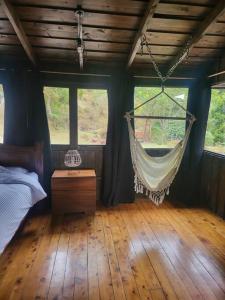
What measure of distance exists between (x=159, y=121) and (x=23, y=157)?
205 centimetres

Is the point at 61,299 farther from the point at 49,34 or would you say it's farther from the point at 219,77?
the point at 219,77

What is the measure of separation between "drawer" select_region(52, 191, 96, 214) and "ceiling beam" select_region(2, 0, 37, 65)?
174 centimetres

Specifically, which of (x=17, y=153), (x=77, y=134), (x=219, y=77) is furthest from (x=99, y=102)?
(x=219, y=77)

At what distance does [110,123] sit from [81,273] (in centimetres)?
199

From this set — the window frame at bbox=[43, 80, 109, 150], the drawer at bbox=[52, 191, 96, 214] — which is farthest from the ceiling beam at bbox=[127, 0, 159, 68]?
the drawer at bbox=[52, 191, 96, 214]

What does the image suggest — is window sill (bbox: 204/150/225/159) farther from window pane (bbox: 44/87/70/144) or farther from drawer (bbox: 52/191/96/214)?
window pane (bbox: 44/87/70/144)

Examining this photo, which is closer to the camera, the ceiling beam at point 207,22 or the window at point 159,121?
the ceiling beam at point 207,22

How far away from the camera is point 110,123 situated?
326cm

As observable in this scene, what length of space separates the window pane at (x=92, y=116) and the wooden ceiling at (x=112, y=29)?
0.47 metres

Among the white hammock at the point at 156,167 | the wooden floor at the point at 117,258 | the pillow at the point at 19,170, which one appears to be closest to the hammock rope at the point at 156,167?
the white hammock at the point at 156,167

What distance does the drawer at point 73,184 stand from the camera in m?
2.87

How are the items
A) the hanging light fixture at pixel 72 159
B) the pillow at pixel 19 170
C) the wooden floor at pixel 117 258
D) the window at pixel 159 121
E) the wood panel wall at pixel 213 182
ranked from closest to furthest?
the wooden floor at pixel 117 258
the pillow at pixel 19 170
the wood panel wall at pixel 213 182
the hanging light fixture at pixel 72 159
the window at pixel 159 121

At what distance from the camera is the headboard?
296cm

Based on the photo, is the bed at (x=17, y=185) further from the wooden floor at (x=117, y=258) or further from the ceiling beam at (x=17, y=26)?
the ceiling beam at (x=17, y=26)
